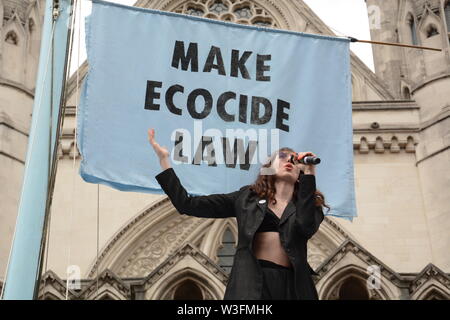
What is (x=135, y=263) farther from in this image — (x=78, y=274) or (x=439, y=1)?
(x=439, y=1)

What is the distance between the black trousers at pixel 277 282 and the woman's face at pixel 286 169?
1.55 ft

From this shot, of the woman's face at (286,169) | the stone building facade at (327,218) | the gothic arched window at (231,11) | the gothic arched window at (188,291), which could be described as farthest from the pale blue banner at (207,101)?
the gothic arched window at (231,11)

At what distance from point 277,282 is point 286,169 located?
60cm

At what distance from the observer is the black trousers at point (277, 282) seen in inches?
149

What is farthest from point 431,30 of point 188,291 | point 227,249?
point 188,291

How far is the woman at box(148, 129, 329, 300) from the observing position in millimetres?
3816

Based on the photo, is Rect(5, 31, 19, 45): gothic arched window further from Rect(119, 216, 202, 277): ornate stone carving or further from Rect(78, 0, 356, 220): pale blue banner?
Rect(78, 0, 356, 220): pale blue banner

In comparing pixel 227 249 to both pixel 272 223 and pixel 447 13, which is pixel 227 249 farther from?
pixel 272 223

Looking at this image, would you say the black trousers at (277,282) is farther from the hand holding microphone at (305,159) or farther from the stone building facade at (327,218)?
the stone building facade at (327,218)

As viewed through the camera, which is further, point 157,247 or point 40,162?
point 157,247

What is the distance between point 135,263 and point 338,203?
32.7ft

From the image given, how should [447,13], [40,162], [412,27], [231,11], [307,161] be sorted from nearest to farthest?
1. [307,161]
2. [40,162]
3. [447,13]
4. [412,27]
5. [231,11]

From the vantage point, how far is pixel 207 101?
607 cm
